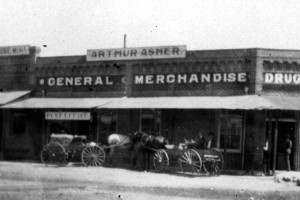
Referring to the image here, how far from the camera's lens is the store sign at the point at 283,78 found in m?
23.4

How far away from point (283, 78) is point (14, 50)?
46.1 feet

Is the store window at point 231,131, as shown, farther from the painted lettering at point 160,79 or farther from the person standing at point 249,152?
the painted lettering at point 160,79

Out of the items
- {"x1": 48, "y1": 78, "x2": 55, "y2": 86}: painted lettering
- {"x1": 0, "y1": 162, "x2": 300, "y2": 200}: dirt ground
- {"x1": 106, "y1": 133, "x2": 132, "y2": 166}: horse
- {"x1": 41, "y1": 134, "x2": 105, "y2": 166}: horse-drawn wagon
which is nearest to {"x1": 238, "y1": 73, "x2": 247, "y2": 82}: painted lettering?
{"x1": 0, "y1": 162, "x2": 300, "y2": 200}: dirt ground

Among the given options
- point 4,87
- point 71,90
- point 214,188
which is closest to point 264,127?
point 214,188

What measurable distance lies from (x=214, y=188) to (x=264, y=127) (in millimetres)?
7569

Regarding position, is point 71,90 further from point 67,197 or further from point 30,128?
point 67,197

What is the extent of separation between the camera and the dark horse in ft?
71.2

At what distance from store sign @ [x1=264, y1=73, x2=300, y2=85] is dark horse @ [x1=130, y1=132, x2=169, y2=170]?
16.5 ft

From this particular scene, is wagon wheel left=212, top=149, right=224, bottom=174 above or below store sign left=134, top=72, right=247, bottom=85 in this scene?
below

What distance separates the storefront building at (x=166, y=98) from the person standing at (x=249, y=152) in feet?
0.72

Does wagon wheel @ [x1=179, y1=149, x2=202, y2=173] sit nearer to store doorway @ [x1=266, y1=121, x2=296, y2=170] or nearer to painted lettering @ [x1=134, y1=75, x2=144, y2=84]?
store doorway @ [x1=266, y1=121, x2=296, y2=170]

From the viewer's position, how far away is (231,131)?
78.4 feet

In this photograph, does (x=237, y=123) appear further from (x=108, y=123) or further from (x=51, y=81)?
(x=51, y=81)

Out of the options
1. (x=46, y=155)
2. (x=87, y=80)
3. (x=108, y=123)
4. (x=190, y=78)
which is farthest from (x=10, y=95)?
(x=190, y=78)
